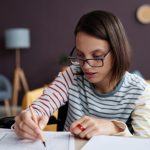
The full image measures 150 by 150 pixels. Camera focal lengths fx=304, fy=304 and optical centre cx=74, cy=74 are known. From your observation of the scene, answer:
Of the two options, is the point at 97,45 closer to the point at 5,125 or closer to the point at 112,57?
the point at 112,57

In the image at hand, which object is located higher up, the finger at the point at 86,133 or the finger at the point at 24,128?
the finger at the point at 86,133

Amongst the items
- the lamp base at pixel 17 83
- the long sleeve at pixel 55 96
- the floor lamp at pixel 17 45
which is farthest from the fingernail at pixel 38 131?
the lamp base at pixel 17 83

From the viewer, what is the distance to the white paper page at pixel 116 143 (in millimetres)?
813

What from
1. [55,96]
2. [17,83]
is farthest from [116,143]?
[17,83]

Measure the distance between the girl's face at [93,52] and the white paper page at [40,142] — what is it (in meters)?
0.25

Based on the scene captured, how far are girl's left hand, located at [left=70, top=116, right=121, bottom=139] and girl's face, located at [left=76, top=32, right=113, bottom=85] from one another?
0.67 ft

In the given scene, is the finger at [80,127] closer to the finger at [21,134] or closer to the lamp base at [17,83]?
the finger at [21,134]

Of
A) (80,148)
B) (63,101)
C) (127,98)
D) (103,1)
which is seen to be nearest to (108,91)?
(127,98)

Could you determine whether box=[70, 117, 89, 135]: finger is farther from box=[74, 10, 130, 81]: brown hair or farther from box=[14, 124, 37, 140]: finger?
box=[74, 10, 130, 81]: brown hair

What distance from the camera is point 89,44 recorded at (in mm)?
1044

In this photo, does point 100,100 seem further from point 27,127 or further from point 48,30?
point 48,30

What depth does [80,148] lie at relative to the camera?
82 cm

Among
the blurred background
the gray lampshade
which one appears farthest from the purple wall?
the gray lampshade

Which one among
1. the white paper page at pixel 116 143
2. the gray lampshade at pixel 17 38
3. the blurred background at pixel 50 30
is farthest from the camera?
the blurred background at pixel 50 30
